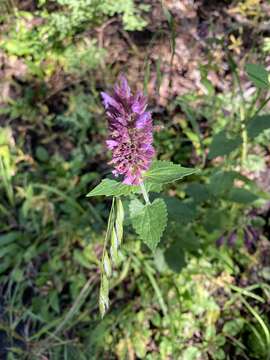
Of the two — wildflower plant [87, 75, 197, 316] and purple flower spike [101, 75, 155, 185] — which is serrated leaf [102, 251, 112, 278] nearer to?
wildflower plant [87, 75, 197, 316]

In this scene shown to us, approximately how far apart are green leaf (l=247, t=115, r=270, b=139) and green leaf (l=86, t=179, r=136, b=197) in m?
0.62

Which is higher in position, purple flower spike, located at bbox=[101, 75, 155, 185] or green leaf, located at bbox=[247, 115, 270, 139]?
purple flower spike, located at bbox=[101, 75, 155, 185]

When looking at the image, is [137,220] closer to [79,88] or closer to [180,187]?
[180,187]

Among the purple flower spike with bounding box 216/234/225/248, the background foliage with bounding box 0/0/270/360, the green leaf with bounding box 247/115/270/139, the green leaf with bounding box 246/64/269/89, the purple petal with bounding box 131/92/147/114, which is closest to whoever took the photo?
the purple petal with bounding box 131/92/147/114

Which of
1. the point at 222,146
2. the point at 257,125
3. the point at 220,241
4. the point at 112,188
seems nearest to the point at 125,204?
the point at 112,188

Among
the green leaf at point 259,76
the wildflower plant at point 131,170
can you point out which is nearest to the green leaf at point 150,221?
the wildflower plant at point 131,170

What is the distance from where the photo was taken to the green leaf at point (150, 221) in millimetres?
1076

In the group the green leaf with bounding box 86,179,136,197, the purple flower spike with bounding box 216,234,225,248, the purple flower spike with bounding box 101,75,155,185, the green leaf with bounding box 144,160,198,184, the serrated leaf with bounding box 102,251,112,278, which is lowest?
the purple flower spike with bounding box 216,234,225,248

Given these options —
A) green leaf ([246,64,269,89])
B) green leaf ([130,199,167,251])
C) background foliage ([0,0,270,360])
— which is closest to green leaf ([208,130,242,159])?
background foliage ([0,0,270,360])

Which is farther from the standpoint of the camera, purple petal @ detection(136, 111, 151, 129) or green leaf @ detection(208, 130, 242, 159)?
green leaf @ detection(208, 130, 242, 159)

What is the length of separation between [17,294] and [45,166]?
A: 71 cm

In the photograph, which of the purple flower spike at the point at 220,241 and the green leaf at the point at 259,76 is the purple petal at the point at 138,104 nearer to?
the green leaf at the point at 259,76

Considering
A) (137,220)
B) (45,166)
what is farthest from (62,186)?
(137,220)

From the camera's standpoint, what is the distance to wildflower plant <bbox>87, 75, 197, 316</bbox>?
41.5 inches
